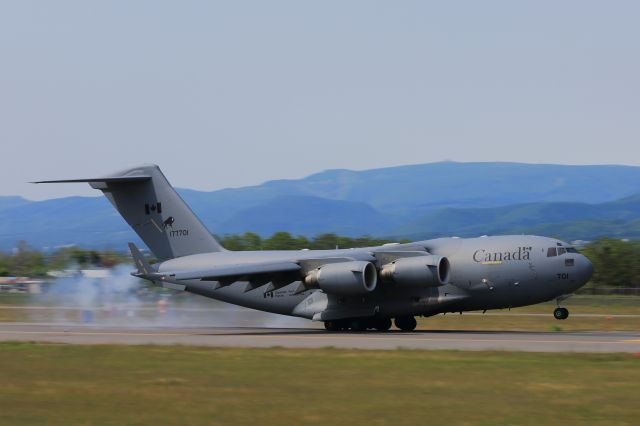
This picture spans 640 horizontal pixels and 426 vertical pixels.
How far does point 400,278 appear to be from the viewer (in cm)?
3175

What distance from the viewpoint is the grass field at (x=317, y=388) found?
46.3ft

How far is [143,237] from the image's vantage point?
38000 mm

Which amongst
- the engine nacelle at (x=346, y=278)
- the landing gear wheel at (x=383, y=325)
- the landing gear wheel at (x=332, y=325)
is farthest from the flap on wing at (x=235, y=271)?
the landing gear wheel at (x=383, y=325)

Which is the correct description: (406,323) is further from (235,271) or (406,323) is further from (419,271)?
(235,271)

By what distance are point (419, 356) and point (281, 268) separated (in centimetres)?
1041

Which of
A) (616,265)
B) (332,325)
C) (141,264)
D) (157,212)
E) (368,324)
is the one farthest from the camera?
(616,265)

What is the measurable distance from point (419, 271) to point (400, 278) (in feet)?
2.26

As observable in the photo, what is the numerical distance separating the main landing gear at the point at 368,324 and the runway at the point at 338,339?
1.64 feet

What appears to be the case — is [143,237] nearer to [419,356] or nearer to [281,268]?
[281,268]

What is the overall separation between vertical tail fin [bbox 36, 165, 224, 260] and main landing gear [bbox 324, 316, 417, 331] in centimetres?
585

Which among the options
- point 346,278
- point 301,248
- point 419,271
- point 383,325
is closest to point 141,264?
point 346,278

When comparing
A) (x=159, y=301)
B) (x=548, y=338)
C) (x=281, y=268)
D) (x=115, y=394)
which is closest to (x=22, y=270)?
(x=159, y=301)

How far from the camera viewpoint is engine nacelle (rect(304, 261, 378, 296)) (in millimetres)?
31484

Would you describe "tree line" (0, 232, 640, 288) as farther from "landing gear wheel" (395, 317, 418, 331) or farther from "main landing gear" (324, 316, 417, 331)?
"landing gear wheel" (395, 317, 418, 331)
